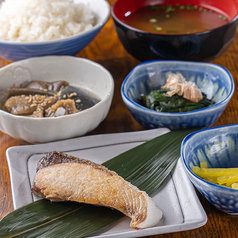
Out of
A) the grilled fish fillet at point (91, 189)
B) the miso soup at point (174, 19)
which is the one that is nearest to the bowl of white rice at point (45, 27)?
the miso soup at point (174, 19)

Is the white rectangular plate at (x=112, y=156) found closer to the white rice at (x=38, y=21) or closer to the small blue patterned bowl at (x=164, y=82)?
the small blue patterned bowl at (x=164, y=82)

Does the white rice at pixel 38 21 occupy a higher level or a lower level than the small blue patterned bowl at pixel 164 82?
higher

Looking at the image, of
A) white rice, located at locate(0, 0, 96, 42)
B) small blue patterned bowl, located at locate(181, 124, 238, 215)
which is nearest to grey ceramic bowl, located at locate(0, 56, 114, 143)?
white rice, located at locate(0, 0, 96, 42)

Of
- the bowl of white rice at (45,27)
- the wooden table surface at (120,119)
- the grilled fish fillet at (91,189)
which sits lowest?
the wooden table surface at (120,119)

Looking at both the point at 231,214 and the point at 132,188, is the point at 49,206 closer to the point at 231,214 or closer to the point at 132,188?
the point at 132,188

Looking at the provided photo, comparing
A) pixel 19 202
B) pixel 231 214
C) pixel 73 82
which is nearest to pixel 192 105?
pixel 231 214

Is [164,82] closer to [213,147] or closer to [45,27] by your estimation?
[213,147]

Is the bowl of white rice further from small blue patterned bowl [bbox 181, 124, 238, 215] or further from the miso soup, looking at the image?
small blue patterned bowl [bbox 181, 124, 238, 215]
